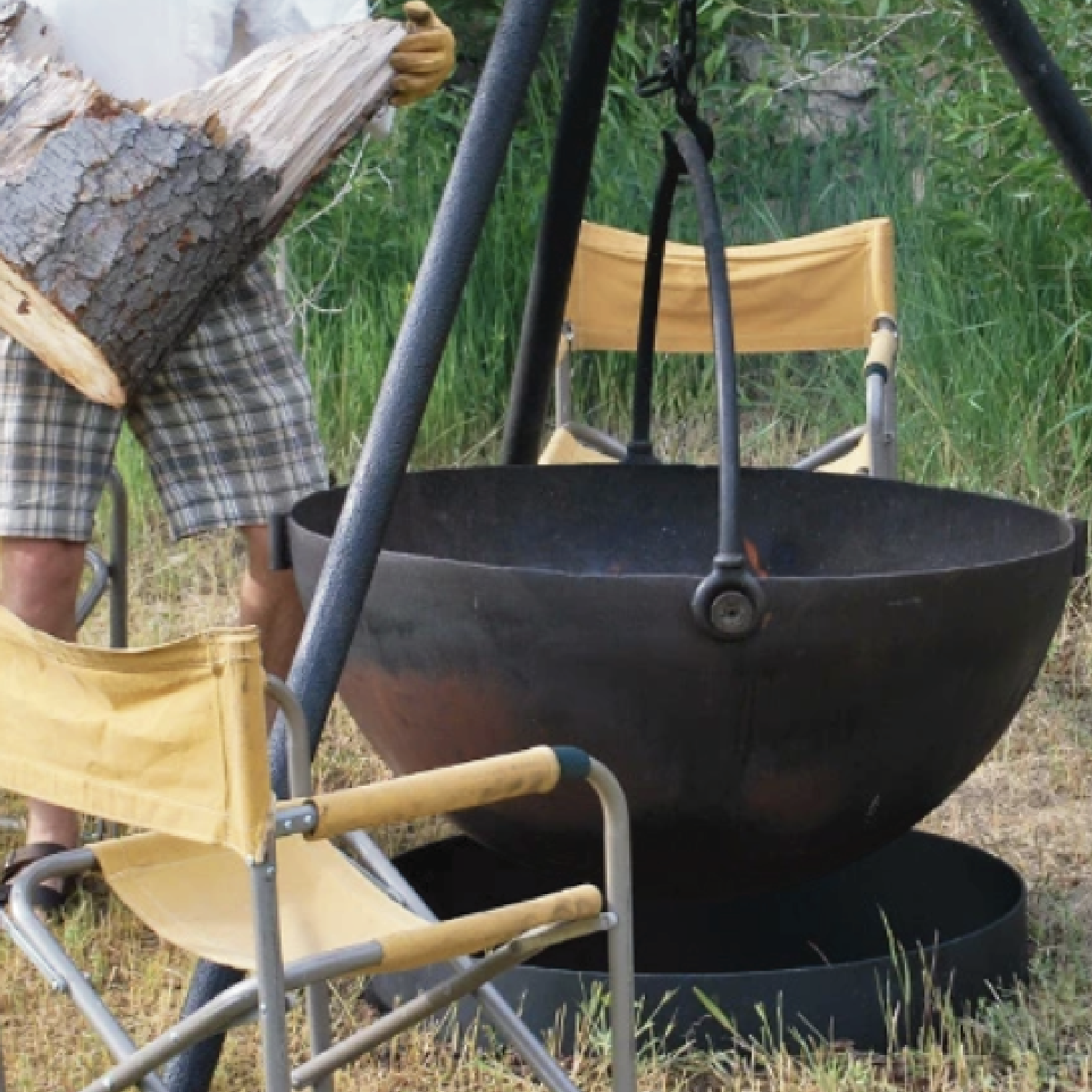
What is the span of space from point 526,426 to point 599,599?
3.18 feet

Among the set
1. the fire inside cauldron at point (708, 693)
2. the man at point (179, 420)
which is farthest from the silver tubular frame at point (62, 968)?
the man at point (179, 420)

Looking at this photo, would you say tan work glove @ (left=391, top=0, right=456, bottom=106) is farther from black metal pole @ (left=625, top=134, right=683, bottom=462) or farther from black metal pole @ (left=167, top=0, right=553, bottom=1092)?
black metal pole @ (left=167, top=0, right=553, bottom=1092)

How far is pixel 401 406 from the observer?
2.32 meters

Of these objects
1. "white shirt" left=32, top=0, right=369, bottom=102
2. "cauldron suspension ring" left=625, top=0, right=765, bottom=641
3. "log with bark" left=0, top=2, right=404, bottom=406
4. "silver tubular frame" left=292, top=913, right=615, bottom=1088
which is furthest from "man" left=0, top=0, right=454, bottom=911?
"silver tubular frame" left=292, top=913, right=615, bottom=1088

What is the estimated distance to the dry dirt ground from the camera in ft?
8.54

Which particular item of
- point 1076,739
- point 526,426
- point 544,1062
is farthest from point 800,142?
point 544,1062

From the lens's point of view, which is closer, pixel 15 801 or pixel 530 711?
pixel 530 711

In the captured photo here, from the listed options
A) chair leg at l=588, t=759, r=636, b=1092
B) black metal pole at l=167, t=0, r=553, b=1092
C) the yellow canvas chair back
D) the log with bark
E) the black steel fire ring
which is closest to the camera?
the yellow canvas chair back

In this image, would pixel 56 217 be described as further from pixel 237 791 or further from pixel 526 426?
pixel 237 791

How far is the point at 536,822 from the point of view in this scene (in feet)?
8.28

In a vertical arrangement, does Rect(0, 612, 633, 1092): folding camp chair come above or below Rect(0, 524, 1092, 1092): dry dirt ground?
above

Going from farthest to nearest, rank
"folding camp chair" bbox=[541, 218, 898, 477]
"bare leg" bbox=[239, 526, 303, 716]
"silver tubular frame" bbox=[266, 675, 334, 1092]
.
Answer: "folding camp chair" bbox=[541, 218, 898, 477] < "bare leg" bbox=[239, 526, 303, 716] < "silver tubular frame" bbox=[266, 675, 334, 1092]

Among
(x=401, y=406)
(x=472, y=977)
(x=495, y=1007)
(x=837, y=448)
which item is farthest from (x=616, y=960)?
(x=837, y=448)

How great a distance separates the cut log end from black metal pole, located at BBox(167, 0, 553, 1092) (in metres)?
0.66
